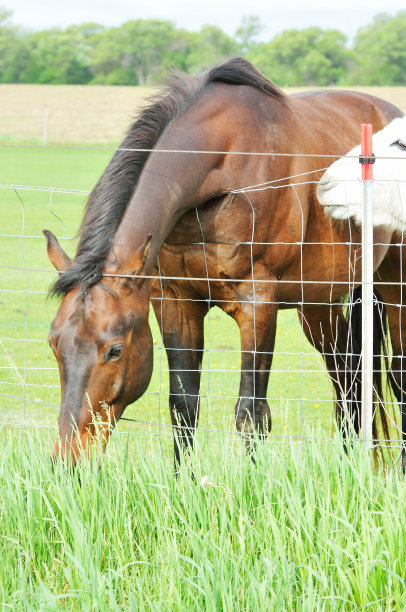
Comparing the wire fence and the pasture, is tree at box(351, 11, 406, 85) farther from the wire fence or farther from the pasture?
the pasture

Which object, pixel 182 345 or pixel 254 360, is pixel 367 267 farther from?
pixel 182 345

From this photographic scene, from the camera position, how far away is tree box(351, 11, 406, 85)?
194ft

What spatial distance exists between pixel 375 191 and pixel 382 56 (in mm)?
62535

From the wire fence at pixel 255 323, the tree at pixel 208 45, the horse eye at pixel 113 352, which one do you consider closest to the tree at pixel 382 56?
the tree at pixel 208 45

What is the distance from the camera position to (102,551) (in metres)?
2.77

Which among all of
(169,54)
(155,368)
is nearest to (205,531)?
(155,368)

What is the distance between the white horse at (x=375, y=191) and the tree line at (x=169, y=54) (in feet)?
175

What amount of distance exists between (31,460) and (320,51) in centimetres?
6845

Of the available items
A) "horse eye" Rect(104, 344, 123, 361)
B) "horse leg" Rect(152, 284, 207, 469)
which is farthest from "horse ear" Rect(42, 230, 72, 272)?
"horse leg" Rect(152, 284, 207, 469)

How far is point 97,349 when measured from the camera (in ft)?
10.3

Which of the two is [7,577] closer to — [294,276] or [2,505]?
[2,505]

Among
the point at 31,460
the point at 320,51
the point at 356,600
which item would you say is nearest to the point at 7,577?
the point at 31,460

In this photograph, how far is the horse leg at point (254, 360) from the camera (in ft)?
13.0

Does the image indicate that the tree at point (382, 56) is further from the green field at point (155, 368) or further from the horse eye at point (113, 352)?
→ the horse eye at point (113, 352)
